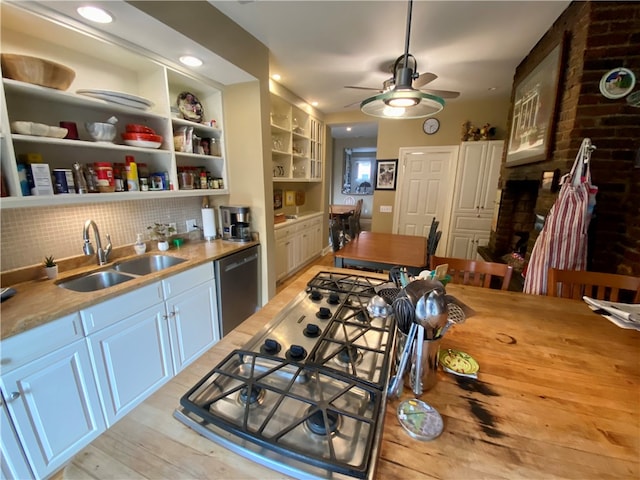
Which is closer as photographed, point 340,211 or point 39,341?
point 39,341

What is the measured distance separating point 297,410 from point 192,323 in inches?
62.5

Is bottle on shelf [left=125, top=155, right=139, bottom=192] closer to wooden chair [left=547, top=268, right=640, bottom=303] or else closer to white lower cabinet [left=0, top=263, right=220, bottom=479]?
white lower cabinet [left=0, top=263, right=220, bottom=479]

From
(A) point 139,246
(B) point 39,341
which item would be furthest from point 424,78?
(B) point 39,341

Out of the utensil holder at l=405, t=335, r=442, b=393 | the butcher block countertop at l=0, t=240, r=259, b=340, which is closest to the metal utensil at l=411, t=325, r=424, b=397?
the utensil holder at l=405, t=335, r=442, b=393

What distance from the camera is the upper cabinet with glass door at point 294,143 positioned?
3.70m

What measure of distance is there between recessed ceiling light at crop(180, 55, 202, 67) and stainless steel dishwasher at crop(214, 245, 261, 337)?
5.02ft

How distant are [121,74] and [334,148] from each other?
683cm

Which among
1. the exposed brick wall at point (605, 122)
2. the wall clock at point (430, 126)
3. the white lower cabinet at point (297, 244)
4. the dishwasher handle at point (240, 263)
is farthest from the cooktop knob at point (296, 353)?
the wall clock at point (430, 126)

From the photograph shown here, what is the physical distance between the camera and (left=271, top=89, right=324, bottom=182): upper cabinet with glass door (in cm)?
370

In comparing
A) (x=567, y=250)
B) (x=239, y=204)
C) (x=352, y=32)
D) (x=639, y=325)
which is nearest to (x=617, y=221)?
(x=567, y=250)

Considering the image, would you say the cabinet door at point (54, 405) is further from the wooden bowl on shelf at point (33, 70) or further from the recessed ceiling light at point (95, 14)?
the recessed ceiling light at point (95, 14)

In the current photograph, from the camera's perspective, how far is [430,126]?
4.25m

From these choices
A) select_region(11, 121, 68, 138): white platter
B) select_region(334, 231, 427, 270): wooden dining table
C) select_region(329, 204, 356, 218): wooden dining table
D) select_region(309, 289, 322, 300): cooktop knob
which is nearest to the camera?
select_region(309, 289, 322, 300): cooktop knob

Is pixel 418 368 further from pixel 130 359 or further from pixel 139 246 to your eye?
pixel 139 246
